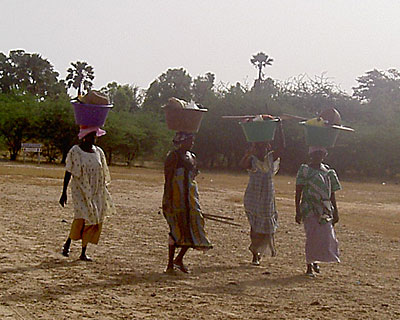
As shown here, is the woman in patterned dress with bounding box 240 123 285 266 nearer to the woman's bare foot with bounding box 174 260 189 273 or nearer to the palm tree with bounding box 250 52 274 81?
the woman's bare foot with bounding box 174 260 189 273

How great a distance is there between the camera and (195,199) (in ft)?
24.0

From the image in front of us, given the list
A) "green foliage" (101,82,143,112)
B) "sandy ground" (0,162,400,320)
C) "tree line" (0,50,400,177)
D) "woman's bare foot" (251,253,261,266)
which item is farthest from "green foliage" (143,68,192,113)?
"woman's bare foot" (251,253,261,266)

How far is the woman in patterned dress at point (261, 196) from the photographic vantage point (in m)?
7.94

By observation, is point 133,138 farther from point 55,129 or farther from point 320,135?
point 320,135

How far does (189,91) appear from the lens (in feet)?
228

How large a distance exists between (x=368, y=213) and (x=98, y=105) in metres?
11.9

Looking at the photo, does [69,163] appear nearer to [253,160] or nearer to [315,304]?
[253,160]

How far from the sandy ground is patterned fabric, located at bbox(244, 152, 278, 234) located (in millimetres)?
567

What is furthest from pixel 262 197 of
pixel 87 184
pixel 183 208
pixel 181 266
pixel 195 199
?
pixel 87 184

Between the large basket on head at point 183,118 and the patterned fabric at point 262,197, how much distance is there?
1.04m

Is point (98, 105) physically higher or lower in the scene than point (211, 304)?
higher

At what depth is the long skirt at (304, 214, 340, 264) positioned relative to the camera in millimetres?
7547

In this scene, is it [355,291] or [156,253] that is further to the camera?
[156,253]

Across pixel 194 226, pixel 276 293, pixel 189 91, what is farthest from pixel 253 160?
pixel 189 91
